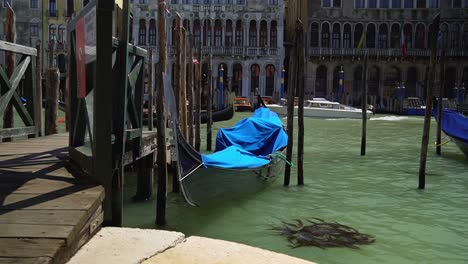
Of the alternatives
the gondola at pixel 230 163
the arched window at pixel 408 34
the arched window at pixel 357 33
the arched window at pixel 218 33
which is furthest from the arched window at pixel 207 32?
the gondola at pixel 230 163

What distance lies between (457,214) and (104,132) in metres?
4.01

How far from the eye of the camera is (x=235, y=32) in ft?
95.4

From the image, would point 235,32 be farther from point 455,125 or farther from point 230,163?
point 230,163

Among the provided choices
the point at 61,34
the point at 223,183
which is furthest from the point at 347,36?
the point at 223,183

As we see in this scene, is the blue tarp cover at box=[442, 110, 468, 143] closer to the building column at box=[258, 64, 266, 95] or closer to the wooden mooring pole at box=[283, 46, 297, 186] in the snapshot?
the wooden mooring pole at box=[283, 46, 297, 186]

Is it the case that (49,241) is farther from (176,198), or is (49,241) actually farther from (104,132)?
(176,198)

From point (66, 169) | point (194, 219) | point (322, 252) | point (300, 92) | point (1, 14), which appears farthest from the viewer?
point (1, 14)

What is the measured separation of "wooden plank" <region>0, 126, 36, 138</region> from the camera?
474 cm

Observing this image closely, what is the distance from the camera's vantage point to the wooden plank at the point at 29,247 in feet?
6.41

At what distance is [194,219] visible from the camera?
501cm

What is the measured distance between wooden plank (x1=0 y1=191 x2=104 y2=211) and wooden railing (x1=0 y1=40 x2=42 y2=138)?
6.02 ft

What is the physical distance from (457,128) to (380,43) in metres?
20.7

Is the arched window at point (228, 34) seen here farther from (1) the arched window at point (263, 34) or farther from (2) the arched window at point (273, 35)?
(2) the arched window at point (273, 35)

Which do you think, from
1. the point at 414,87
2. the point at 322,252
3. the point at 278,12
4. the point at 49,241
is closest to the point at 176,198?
the point at 322,252
